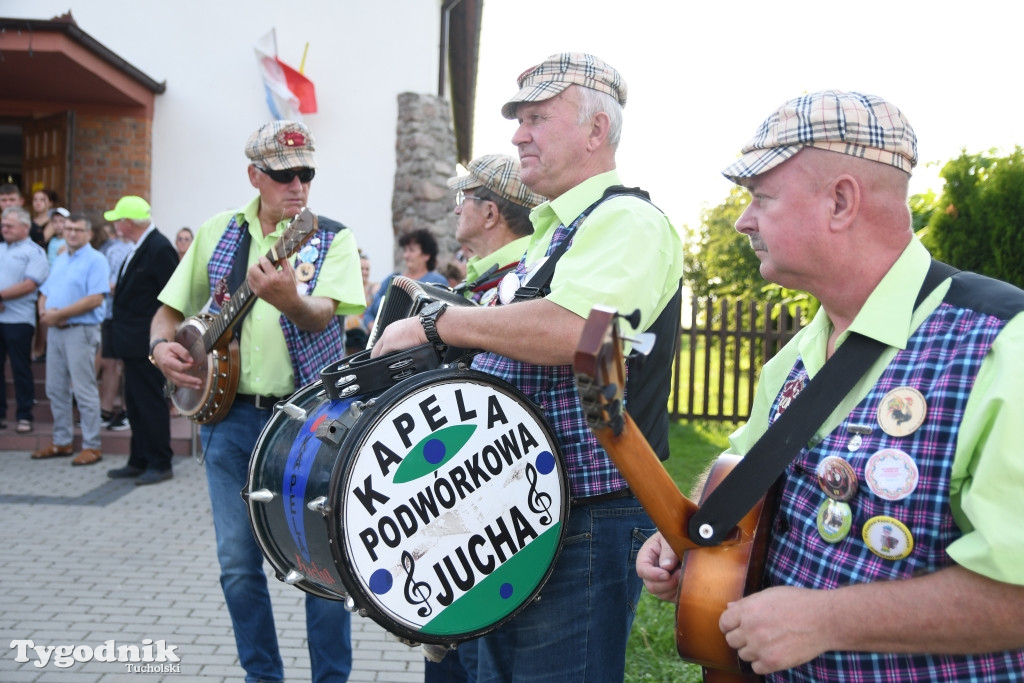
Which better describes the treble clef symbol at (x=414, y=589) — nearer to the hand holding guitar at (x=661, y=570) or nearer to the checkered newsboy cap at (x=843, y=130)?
the hand holding guitar at (x=661, y=570)

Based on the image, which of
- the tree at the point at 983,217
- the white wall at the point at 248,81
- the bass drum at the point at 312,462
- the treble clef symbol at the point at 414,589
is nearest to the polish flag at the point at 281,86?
the white wall at the point at 248,81

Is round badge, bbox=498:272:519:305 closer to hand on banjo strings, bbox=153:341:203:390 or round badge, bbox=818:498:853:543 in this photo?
round badge, bbox=818:498:853:543

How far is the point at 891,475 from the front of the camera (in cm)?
143

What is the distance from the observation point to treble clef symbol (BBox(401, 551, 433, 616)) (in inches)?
78.7

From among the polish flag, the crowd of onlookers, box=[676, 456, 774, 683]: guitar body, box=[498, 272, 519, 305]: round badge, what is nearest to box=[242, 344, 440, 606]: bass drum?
box=[498, 272, 519, 305]: round badge

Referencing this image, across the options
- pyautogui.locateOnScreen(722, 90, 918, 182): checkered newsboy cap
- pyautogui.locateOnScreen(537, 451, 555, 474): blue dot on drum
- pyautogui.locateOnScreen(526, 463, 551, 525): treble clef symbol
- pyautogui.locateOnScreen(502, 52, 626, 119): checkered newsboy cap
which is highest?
pyautogui.locateOnScreen(502, 52, 626, 119): checkered newsboy cap

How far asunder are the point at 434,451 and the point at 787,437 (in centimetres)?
82

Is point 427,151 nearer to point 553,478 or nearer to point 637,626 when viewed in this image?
point 637,626

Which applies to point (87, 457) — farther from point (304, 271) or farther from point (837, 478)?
point (837, 478)

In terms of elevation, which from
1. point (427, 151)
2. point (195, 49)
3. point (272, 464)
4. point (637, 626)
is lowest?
point (637, 626)

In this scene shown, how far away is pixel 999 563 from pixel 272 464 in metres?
1.80

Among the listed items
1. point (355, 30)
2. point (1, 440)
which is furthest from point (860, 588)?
point (355, 30)

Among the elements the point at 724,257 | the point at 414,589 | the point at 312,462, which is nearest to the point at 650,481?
the point at 414,589

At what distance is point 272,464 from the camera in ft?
8.07
